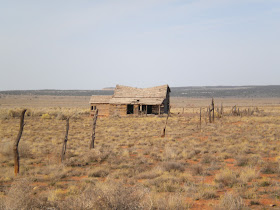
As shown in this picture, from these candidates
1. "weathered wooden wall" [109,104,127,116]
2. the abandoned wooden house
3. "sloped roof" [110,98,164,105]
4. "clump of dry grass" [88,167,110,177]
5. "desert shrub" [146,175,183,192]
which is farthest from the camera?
"weathered wooden wall" [109,104,127,116]

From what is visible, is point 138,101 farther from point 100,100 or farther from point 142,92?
point 100,100

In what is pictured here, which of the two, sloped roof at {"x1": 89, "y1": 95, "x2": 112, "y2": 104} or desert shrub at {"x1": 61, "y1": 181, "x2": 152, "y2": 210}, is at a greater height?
sloped roof at {"x1": 89, "y1": 95, "x2": 112, "y2": 104}

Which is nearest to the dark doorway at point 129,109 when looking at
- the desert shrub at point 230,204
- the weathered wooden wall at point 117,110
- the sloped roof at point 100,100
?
the weathered wooden wall at point 117,110

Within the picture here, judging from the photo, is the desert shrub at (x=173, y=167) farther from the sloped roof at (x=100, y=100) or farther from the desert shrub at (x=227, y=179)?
the sloped roof at (x=100, y=100)

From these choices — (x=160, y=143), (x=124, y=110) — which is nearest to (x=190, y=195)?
(x=160, y=143)

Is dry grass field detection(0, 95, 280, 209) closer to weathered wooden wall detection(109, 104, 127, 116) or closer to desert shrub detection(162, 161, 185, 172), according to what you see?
desert shrub detection(162, 161, 185, 172)

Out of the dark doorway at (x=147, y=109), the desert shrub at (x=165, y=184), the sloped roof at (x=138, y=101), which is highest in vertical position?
the sloped roof at (x=138, y=101)

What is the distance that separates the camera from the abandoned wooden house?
38000 millimetres

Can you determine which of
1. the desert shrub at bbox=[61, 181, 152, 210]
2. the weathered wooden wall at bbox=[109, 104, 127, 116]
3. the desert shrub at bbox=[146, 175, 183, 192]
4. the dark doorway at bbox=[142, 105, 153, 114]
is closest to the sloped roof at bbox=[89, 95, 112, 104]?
the weathered wooden wall at bbox=[109, 104, 127, 116]

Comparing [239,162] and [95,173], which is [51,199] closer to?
[95,173]

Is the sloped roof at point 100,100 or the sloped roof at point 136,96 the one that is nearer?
the sloped roof at point 136,96

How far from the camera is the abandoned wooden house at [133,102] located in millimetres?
38000

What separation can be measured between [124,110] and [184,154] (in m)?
25.6

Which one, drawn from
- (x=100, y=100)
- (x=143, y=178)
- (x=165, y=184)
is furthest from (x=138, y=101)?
(x=165, y=184)
